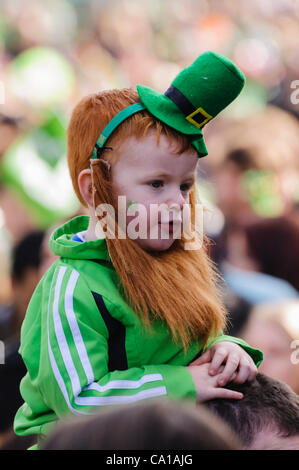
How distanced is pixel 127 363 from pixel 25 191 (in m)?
1.98

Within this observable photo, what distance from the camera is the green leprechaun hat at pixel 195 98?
1241 mm

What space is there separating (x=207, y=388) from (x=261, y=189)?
85.6 inches

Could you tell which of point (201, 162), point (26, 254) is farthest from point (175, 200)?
point (201, 162)

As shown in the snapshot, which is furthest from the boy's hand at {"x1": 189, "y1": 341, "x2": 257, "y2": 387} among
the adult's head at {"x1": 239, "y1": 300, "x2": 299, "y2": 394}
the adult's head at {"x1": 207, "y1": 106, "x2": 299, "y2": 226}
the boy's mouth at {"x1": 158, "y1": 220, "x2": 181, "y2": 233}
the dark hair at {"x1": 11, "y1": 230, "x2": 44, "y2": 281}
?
the adult's head at {"x1": 207, "y1": 106, "x2": 299, "y2": 226}

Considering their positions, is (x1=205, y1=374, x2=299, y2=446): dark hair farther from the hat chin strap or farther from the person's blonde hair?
the hat chin strap

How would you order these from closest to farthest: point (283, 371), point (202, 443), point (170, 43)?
point (202, 443) → point (283, 371) → point (170, 43)

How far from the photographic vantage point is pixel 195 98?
124 centimetres

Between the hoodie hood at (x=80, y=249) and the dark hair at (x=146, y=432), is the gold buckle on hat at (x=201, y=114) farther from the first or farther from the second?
the dark hair at (x=146, y=432)

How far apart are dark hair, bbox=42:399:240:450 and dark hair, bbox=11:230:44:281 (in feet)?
6.49

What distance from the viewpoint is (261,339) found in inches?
94.3

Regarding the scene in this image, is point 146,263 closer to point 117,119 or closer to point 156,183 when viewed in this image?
point 156,183

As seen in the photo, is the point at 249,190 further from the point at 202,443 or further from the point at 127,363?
the point at 202,443

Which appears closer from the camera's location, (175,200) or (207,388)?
(207,388)
